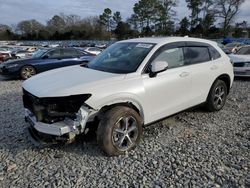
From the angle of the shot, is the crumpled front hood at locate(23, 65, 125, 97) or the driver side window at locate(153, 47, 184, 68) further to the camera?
the driver side window at locate(153, 47, 184, 68)

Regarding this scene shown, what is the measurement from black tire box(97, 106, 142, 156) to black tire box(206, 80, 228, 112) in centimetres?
216

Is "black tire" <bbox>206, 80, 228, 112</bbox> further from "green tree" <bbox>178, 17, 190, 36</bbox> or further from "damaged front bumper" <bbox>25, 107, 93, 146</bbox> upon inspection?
"green tree" <bbox>178, 17, 190, 36</bbox>

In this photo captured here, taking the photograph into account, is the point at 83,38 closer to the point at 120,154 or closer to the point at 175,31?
the point at 175,31

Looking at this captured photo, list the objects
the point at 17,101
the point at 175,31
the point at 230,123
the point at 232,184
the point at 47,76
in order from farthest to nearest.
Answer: the point at 175,31, the point at 17,101, the point at 230,123, the point at 47,76, the point at 232,184

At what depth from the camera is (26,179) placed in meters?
3.47

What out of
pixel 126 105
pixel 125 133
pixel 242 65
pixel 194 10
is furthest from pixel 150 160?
pixel 194 10

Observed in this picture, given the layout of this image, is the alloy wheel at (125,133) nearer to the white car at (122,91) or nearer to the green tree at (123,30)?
the white car at (122,91)

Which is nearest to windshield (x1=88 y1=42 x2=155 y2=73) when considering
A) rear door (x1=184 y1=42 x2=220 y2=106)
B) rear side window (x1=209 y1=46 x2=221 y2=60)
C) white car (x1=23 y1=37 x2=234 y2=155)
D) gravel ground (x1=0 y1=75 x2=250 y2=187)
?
white car (x1=23 y1=37 x2=234 y2=155)

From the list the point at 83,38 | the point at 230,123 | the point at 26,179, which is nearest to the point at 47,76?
the point at 26,179

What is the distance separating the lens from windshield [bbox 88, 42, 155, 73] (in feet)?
14.4

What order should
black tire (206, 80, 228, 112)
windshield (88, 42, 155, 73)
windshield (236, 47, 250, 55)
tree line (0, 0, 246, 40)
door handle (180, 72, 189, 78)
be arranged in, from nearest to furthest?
windshield (88, 42, 155, 73), door handle (180, 72, 189, 78), black tire (206, 80, 228, 112), windshield (236, 47, 250, 55), tree line (0, 0, 246, 40)

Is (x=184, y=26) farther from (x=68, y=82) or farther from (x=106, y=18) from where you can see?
(x=68, y=82)

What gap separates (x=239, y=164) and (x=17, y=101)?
231 inches

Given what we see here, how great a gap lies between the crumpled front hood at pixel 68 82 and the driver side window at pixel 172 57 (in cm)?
90
